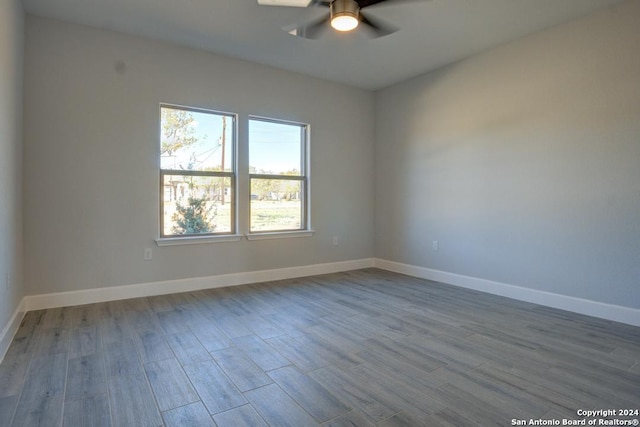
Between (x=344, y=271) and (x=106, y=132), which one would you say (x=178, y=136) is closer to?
(x=106, y=132)

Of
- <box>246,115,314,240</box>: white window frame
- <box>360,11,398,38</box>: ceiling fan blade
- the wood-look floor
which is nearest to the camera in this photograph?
the wood-look floor

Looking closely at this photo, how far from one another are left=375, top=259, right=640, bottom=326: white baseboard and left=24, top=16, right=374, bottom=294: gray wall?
2.10 meters

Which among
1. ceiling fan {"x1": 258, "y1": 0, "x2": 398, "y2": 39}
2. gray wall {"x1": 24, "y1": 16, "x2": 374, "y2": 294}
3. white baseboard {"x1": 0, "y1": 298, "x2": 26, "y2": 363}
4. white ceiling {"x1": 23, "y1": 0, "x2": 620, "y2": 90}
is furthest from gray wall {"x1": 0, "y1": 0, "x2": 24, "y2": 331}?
ceiling fan {"x1": 258, "y1": 0, "x2": 398, "y2": 39}

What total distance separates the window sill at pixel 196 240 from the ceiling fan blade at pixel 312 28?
8.19 ft

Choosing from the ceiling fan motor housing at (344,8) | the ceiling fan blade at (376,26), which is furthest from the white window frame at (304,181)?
the ceiling fan motor housing at (344,8)

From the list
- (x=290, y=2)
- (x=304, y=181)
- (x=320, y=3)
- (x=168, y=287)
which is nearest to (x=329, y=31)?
(x=320, y=3)

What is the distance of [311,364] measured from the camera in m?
2.25

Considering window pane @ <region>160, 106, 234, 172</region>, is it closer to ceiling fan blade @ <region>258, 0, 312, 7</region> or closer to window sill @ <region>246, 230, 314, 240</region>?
window sill @ <region>246, 230, 314, 240</region>

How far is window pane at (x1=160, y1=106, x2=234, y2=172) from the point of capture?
396cm

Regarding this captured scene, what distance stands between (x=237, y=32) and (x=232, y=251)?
8.30ft

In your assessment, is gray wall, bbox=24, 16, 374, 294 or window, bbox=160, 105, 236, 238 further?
window, bbox=160, 105, 236, 238

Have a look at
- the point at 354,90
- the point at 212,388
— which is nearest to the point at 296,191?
the point at 354,90

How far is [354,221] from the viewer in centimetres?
546

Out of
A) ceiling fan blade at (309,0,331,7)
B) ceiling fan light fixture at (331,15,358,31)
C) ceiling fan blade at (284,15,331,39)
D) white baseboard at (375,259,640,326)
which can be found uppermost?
ceiling fan blade at (309,0,331,7)
